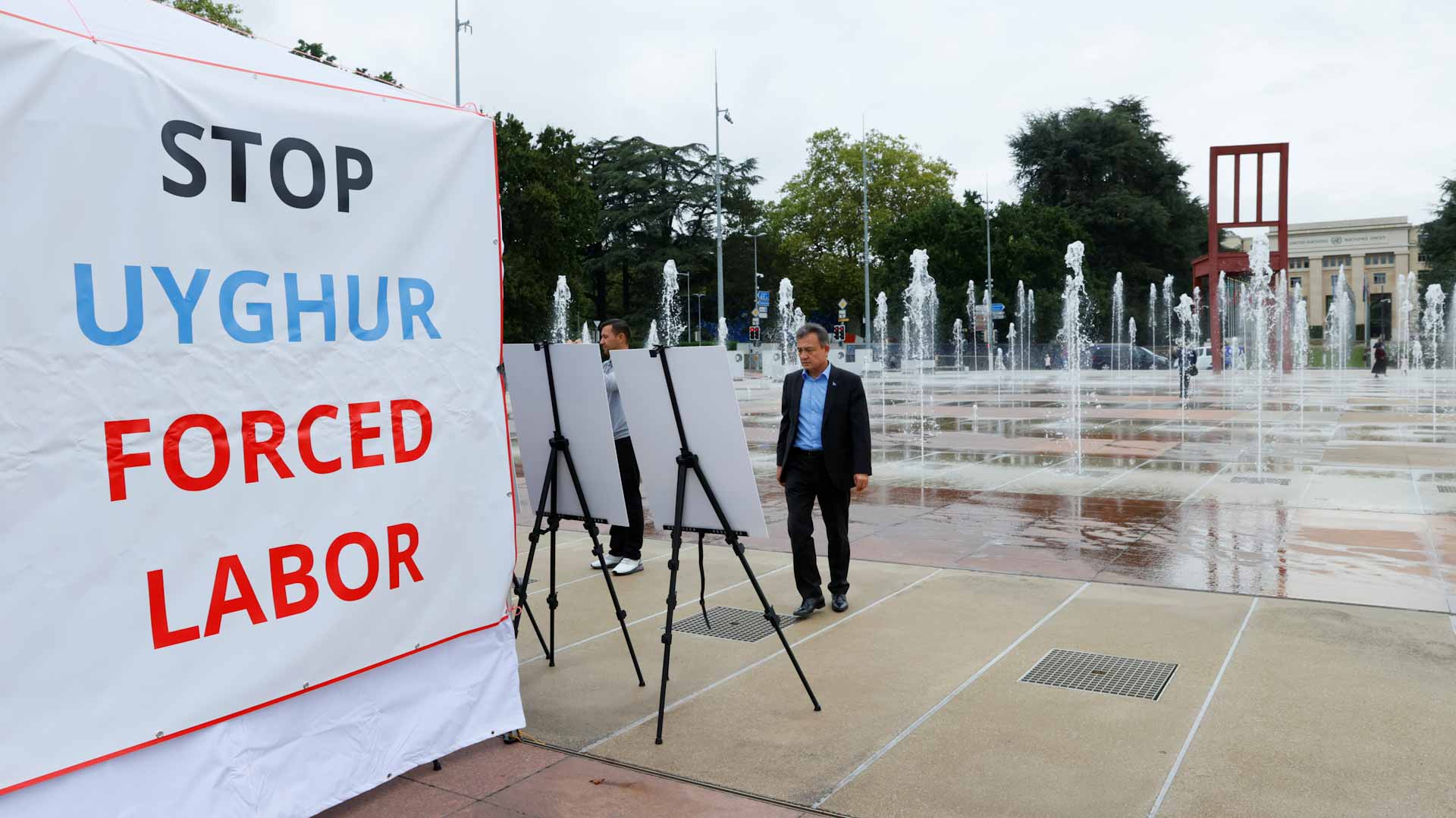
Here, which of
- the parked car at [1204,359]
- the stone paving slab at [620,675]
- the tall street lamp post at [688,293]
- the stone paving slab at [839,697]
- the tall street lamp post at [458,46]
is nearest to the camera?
the stone paving slab at [839,697]

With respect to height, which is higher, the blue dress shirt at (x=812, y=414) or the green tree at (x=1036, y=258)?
the green tree at (x=1036, y=258)

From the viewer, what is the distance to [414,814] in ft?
12.8

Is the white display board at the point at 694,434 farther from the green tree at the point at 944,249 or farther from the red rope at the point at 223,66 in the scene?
the green tree at the point at 944,249

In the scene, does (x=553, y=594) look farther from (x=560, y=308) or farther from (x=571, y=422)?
(x=560, y=308)

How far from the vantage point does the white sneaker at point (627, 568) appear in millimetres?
7621

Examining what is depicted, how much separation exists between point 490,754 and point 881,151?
67.1 metres

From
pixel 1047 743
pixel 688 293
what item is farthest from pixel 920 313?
pixel 1047 743

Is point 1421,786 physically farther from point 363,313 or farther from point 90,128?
point 90,128

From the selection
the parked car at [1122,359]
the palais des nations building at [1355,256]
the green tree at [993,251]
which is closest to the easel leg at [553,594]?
the parked car at [1122,359]

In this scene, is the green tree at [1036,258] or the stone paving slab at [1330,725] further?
the green tree at [1036,258]

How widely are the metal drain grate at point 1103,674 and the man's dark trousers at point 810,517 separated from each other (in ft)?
4.72

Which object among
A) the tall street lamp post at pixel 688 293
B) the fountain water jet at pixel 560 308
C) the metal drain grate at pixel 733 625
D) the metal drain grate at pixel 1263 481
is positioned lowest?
the metal drain grate at pixel 733 625

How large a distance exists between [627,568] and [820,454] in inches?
76.6

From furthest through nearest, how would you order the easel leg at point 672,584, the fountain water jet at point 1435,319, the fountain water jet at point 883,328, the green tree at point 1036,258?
1. the green tree at point 1036,258
2. the fountain water jet at point 1435,319
3. the fountain water jet at point 883,328
4. the easel leg at point 672,584
